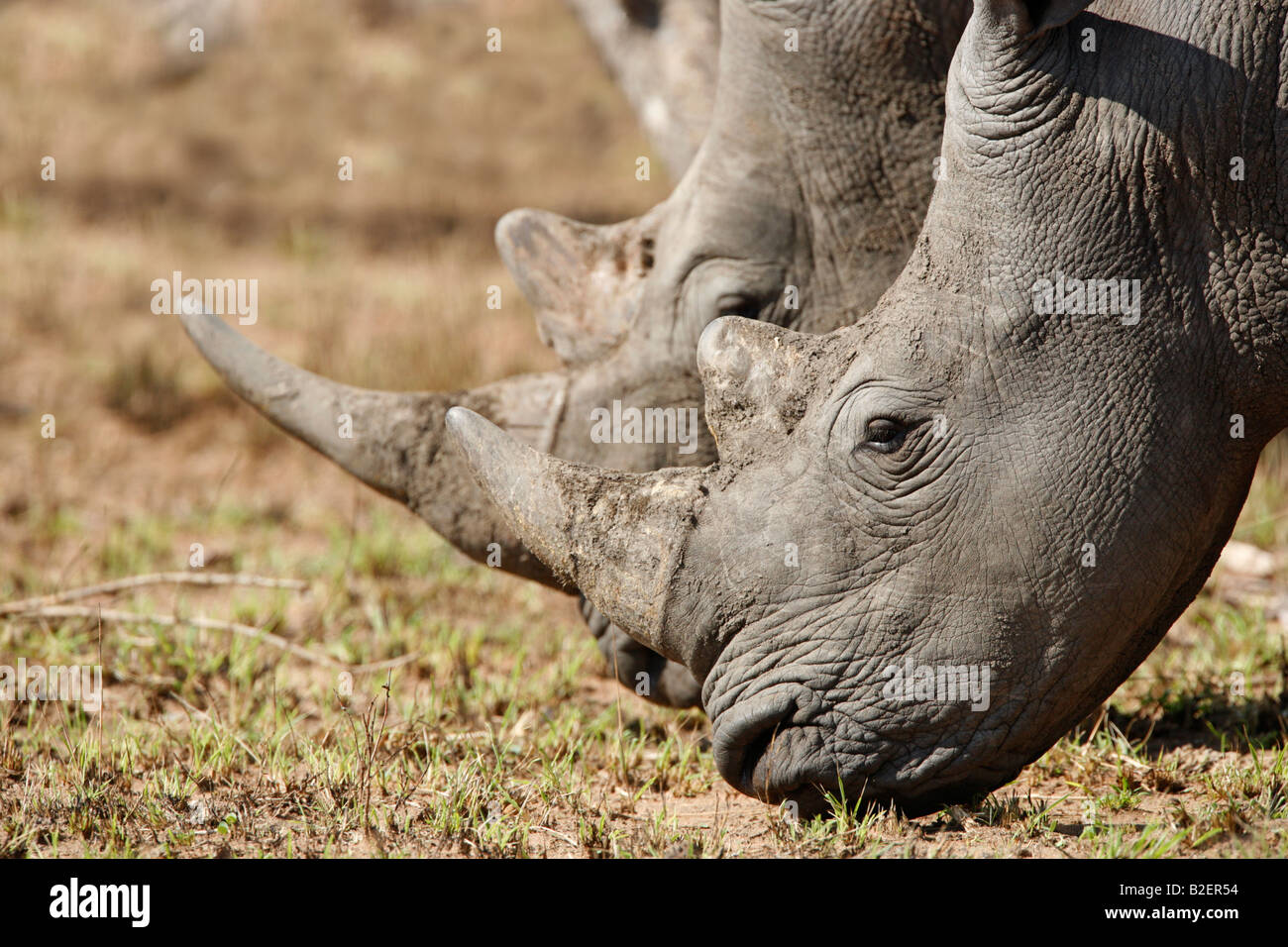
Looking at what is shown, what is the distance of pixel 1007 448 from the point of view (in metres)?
3.01

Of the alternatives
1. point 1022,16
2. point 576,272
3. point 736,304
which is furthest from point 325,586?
point 1022,16

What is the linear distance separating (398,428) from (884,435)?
1510 millimetres

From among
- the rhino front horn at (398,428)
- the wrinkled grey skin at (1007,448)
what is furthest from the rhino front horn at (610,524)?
the rhino front horn at (398,428)

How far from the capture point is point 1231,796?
321 cm

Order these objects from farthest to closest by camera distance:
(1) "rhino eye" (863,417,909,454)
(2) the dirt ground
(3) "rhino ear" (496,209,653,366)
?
1. (3) "rhino ear" (496,209,653,366)
2. (2) the dirt ground
3. (1) "rhino eye" (863,417,909,454)

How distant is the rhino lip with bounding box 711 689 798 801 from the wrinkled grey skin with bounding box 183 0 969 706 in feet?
3.21

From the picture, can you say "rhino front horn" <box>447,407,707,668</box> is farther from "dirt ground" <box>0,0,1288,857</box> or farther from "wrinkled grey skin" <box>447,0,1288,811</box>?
"dirt ground" <box>0,0,1288,857</box>

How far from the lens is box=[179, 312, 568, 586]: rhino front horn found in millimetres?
3992

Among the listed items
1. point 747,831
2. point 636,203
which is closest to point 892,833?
point 747,831

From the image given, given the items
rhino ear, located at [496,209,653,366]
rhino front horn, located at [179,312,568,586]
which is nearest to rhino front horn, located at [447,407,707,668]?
rhino front horn, located at [179,312,568,586]

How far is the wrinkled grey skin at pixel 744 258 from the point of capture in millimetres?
3996

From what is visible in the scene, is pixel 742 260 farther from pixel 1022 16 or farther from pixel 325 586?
pixel 325 586

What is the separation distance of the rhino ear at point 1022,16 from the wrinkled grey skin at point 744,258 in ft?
3.05

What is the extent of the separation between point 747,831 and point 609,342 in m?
1.60
